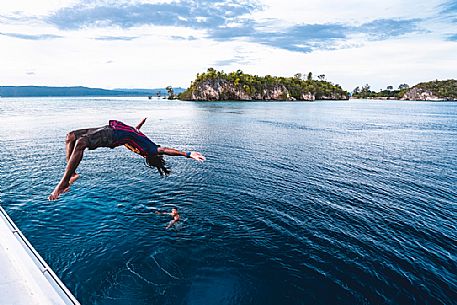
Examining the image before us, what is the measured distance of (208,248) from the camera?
17219mm

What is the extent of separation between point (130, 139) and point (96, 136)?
943mm

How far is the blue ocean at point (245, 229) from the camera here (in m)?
14.2

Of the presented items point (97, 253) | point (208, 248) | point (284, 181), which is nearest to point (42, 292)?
point (97, 253)

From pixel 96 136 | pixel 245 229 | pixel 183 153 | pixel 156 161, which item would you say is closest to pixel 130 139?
Result: pixel 96 136

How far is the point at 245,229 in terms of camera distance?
1952 cm

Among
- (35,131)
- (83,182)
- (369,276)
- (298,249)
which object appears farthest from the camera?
(35,131)

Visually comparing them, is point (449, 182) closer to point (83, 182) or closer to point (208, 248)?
point (208, 248)

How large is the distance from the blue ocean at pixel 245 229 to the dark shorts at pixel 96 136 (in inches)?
321

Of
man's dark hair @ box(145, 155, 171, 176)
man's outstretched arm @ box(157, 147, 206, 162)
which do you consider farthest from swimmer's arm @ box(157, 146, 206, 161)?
man's dark hair @ box(145, 155, 171, 176)

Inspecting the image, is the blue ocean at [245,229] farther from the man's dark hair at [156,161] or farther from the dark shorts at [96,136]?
the dark shorts at [96,136]

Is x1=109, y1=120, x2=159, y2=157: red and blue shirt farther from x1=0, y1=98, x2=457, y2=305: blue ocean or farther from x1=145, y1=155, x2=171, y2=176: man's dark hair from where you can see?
x1=0, y1=98, x2=457, y2=305: blue ocean

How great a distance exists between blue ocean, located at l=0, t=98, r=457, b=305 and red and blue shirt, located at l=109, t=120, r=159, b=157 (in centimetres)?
765

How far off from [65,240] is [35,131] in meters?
47.6

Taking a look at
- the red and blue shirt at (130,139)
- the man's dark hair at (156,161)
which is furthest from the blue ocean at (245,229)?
the red and blue shirt at (130,139)
